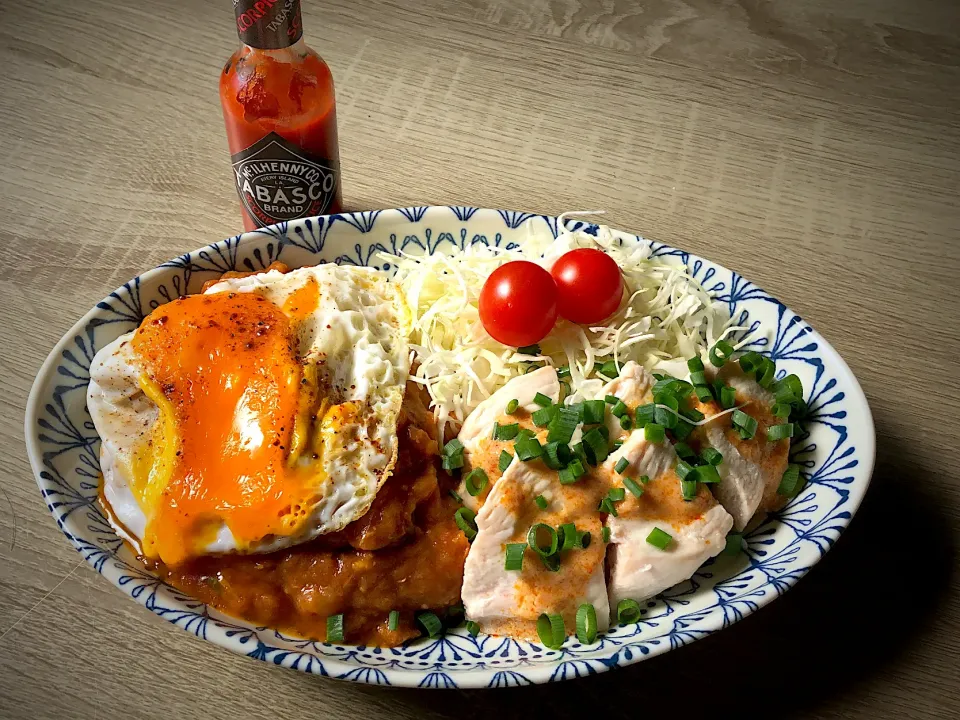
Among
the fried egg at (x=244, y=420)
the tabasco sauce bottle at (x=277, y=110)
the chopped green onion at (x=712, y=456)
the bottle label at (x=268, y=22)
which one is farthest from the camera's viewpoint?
the tabasco sauce bottle at (x=277, y=110)

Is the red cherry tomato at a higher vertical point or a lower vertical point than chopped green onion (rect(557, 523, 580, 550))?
higher

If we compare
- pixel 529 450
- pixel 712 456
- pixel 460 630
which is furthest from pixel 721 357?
pixel 460 630

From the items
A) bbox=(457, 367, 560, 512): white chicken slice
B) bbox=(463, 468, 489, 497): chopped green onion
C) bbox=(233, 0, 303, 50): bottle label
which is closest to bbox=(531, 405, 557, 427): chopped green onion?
bbox=(457, 367, 560, 512): white chicken slice

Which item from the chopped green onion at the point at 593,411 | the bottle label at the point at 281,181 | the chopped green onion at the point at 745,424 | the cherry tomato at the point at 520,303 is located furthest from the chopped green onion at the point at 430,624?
the bottle label at the point at 281,181

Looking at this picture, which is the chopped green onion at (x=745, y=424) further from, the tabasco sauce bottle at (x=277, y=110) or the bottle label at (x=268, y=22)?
the bottle label at (x=268, y=22)

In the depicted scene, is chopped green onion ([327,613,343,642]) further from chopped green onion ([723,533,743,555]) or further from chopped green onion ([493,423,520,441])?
chopped green onion ([723,533,743,555])
